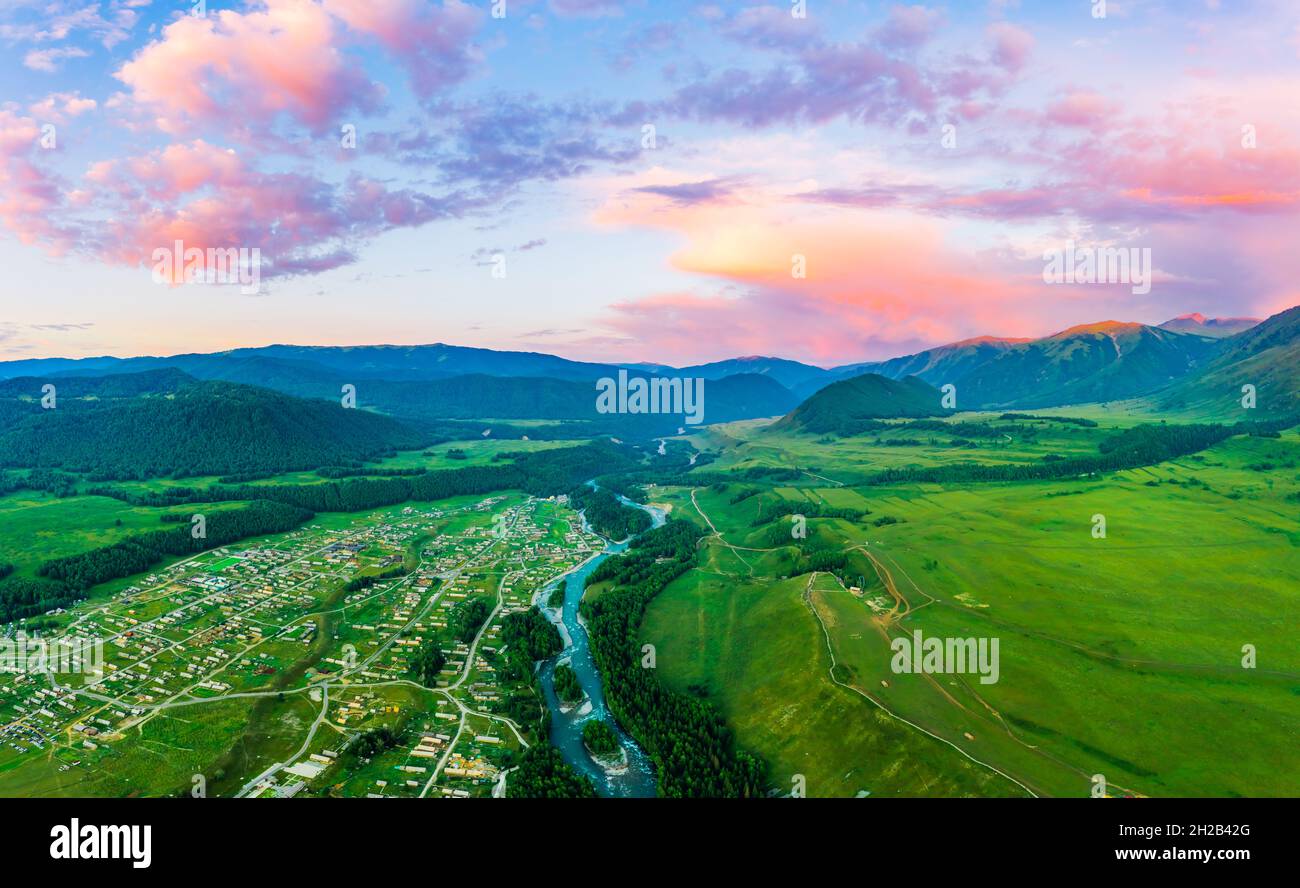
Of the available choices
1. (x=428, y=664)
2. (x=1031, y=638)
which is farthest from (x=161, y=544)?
(x=1031, y=638)

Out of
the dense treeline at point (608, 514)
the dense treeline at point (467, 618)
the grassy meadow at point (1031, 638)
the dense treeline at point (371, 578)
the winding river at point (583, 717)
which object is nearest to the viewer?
the grassy meadow at point (1031, 638)

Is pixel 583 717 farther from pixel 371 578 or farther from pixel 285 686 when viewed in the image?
pixel 371 578

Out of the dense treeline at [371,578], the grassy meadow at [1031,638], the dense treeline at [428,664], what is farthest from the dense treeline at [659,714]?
the dense treeline at [371,578]

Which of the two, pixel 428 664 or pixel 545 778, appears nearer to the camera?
pixel 545 778

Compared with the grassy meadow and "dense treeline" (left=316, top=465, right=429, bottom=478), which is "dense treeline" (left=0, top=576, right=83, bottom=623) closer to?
the grassy meadow

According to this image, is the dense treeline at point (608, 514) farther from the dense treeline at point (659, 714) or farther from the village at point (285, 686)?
the dense treeline at point (659, 714)
